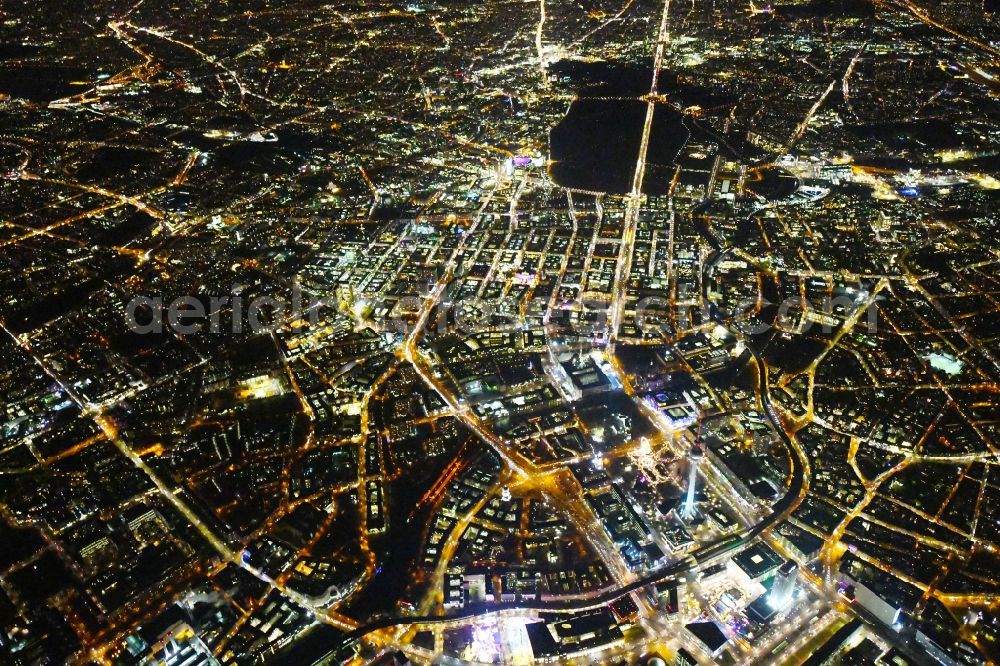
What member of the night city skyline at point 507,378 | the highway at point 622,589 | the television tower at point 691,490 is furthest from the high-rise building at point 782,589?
the television tower at point 691,490

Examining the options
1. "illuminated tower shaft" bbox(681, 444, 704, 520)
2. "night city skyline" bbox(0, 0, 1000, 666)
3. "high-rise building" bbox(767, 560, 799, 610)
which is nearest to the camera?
"high-rise building" bbox(767, 560, 799, 610)

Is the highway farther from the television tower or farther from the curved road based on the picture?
the television tower

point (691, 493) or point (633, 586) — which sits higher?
point (691, 493)

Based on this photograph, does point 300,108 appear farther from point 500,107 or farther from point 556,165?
point 556,165

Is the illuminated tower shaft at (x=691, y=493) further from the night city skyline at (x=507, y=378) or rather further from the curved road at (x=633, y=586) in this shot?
the curved road at (x=633, y=586)

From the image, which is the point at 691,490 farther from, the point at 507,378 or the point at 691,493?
the point at 507,378

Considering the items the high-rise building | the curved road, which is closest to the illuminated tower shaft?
the curved road

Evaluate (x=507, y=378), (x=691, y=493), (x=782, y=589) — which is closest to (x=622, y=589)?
(x=691, y=493)

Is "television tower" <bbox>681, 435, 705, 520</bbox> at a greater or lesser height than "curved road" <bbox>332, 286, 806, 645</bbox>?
greater

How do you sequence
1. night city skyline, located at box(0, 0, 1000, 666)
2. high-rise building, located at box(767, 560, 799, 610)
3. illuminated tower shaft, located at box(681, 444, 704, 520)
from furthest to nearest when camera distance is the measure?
illuminated tower shaft, located at box(681, 444, 704, 520) < night city skyline, located at box(0, 0, 1000, 666) < high-rise building, located at box(767, 560, 799, 610)

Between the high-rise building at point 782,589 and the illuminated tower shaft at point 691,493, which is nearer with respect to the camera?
the high-rise building at point 782,589

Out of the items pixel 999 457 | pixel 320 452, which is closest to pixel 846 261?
pixel 999 457

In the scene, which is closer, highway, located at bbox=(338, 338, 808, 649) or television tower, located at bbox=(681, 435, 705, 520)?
highway, located at bbox=(338, 338, 808, 649)
